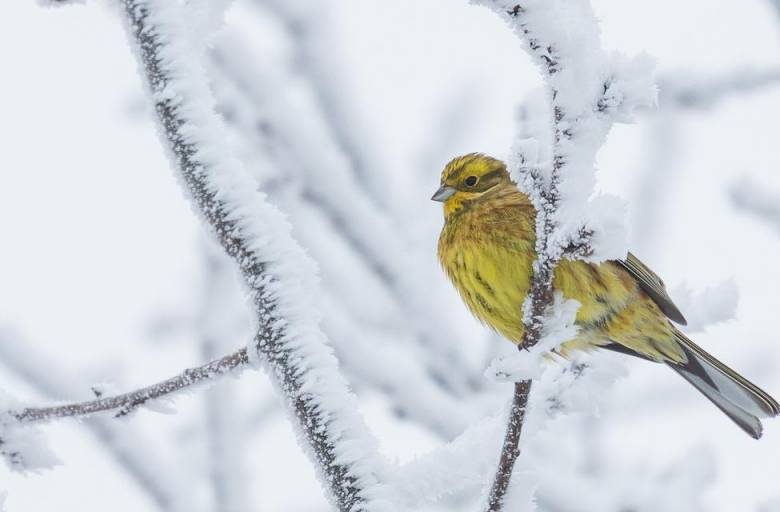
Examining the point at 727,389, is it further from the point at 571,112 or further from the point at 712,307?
the point at 571,112

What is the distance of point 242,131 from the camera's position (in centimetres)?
614

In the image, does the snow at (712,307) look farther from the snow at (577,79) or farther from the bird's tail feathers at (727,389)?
the snow at (577,79)

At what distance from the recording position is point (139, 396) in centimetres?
248

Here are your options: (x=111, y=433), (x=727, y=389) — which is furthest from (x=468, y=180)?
(x=111, y=433)

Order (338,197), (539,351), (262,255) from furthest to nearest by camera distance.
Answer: (338,197) < (539,351) < (262,255)

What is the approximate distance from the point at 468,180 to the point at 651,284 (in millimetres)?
1069

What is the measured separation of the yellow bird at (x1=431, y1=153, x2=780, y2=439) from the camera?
176 inches

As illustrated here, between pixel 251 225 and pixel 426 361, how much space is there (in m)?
3.87

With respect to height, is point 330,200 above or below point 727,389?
above

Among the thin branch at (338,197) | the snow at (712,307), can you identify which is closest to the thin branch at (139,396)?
the snow at (712,307)

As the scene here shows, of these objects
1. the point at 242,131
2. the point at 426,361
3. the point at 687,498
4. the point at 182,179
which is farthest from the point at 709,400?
the point at 182,179

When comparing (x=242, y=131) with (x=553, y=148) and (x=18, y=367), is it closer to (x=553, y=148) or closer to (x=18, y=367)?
(x=18, y=367)

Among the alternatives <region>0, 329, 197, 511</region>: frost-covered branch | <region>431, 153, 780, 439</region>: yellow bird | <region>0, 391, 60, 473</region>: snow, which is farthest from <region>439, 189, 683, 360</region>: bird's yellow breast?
<region>0, 391, 60, 473</region>: snow

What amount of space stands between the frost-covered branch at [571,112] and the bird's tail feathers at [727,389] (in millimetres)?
2744
